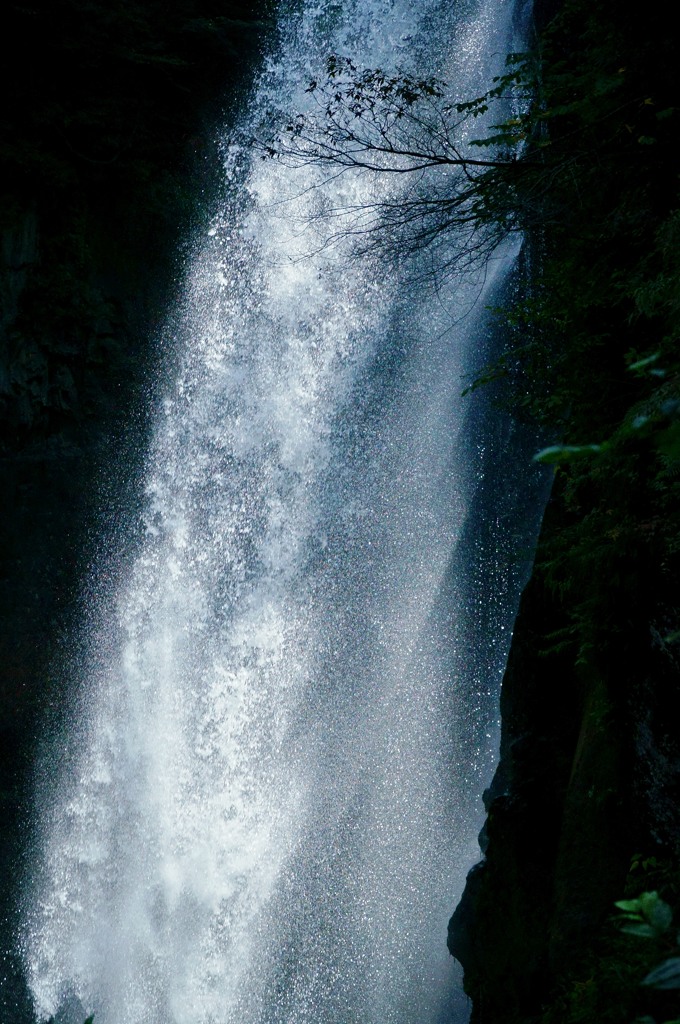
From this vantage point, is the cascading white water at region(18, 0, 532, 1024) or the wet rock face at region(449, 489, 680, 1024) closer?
the wet rock face at region(449, 489, 680, 1024)

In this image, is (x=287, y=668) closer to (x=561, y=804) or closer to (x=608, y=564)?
(x=561, y=804)

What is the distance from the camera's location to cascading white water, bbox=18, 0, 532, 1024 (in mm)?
7668

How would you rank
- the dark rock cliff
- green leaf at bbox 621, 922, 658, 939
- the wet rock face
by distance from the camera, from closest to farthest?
green leaf at bbox 621, 922, 658, 939, the dark rock cliff, the wet rock face

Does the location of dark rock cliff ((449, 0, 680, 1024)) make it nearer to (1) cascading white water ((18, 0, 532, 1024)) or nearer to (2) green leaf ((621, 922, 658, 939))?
(2) green leaf ((621, 922, 658, 939))

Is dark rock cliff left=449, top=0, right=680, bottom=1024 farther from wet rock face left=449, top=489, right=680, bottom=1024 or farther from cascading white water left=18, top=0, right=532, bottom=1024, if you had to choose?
cascading white water left=18, top=0, right=532, bottom=1024

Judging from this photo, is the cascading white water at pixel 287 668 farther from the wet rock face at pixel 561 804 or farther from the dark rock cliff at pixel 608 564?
the dark rock cliff at pixel 608 564

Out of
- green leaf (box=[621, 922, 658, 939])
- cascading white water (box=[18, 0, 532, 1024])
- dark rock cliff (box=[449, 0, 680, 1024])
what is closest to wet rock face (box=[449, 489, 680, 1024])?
dark rock cliff (box=[449, 0, 680, 1024])

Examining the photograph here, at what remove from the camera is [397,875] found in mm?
7652

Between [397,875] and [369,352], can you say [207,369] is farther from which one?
[397,875]

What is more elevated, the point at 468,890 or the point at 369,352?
the point at 369,352

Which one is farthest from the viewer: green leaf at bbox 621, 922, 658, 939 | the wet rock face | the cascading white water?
the cascading white water

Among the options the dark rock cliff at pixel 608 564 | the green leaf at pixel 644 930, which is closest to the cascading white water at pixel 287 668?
the dark rock cliff at pixel 608 564

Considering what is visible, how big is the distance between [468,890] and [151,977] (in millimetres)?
4291

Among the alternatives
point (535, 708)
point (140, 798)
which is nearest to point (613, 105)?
point (535, 708)
